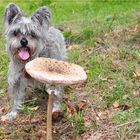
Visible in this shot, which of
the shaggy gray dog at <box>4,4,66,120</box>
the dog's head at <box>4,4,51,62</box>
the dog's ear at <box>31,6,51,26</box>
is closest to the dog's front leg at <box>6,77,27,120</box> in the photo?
the shaggy gray dog at <box>4,4,66,120</box>

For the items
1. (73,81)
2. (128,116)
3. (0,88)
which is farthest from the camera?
(0,88)

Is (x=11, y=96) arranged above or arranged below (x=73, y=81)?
below

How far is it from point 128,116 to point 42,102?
1285 mm

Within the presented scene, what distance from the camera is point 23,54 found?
6387 mm

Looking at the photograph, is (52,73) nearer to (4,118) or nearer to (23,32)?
(23,32)

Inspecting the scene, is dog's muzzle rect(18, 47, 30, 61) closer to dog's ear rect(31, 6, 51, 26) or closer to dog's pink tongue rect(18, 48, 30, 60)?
dog's pink tongue rect(18, 48, 30, 60)

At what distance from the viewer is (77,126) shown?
5.87 metres

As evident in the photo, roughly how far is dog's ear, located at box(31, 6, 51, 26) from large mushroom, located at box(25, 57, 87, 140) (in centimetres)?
104

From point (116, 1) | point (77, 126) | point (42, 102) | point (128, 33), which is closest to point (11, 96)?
point (42, 102)

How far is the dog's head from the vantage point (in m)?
6.34

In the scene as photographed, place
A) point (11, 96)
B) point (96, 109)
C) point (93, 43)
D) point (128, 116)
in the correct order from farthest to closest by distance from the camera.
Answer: point (93, 43), point (11, 96), point (96, 109), point (128, 116)

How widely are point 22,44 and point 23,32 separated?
14 cm

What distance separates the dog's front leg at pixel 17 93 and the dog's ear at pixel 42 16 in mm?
743

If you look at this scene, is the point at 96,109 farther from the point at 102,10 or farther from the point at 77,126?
the point at 102,10
